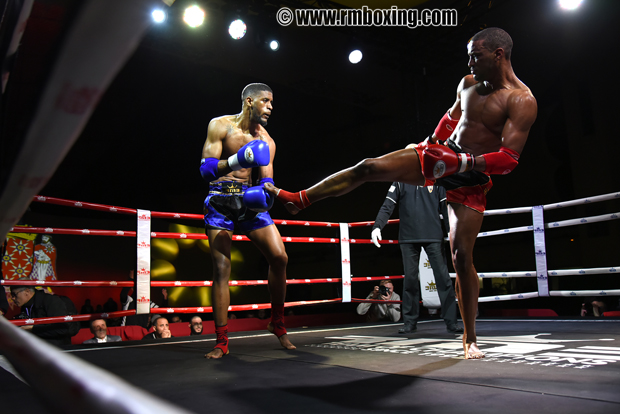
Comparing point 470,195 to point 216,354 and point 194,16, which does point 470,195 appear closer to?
A: point 216,354

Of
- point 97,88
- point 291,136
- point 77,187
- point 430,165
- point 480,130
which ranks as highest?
point 291,136

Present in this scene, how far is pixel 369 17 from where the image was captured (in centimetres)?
Answer: 718

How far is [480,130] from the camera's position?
6.34ft

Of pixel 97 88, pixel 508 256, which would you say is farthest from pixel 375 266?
pixel 97 88

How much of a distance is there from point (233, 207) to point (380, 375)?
1.16 meters

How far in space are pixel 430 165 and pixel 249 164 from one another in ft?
2.75

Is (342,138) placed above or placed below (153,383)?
above

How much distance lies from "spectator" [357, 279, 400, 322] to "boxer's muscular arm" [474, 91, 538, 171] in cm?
341

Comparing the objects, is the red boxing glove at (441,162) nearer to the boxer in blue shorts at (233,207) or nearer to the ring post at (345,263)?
the boxer in blue shorts at (233,207)

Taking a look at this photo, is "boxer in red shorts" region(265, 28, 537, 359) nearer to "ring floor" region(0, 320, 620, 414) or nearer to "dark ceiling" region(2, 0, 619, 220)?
"ring floor" region(0, 320, 620, 414)

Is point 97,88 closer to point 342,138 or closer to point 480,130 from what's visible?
point 480,130

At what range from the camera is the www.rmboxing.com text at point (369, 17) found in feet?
21.8

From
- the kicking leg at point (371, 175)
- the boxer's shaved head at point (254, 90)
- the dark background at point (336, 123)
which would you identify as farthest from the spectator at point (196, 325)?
the kicking leg at point (371, 175)

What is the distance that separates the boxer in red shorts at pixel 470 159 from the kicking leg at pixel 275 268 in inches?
17.8
